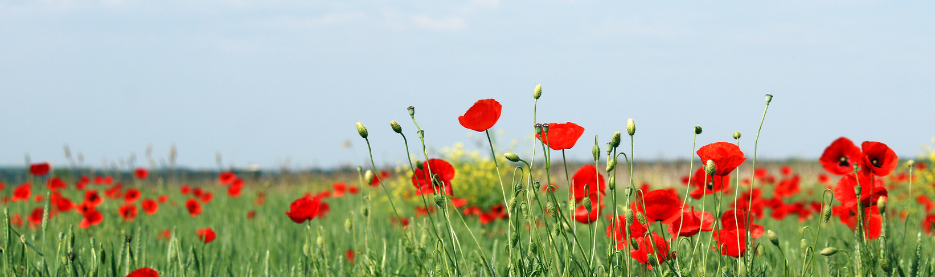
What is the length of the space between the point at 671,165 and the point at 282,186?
9.38 meters

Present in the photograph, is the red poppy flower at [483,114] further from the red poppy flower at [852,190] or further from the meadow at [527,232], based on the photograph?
the red poppy flower at [852,190]

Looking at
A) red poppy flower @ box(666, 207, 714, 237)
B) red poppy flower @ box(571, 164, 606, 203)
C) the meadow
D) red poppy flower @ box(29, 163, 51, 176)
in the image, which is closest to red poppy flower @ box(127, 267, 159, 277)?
the meadow

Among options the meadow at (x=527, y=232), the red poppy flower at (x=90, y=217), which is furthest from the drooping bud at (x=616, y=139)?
the red poppy flower at (x=90, y=217)

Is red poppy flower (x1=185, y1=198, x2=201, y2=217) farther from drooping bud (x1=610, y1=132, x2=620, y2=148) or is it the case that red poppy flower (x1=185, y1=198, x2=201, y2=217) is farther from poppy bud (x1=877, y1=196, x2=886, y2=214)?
poppy bud (x1=877, y1=196, x2=886, y2=214)

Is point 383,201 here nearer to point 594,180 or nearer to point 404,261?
point 404,261

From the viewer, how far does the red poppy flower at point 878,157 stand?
1613 mm

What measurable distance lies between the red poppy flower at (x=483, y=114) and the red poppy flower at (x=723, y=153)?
18.3 inches

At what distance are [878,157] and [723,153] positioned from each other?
1.96 feet

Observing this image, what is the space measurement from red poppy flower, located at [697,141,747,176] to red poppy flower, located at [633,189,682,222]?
0.13 m

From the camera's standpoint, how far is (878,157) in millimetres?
1658

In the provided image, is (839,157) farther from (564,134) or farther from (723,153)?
(564,134)

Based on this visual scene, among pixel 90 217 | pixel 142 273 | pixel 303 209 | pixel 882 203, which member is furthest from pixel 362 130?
pixel 90 217

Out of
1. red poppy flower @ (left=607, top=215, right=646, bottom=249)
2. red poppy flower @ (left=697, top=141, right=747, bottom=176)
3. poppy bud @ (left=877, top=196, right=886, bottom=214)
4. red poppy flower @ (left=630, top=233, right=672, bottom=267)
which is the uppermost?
red poppy flower @ (left=697, top=141, right=747, bottom=176)

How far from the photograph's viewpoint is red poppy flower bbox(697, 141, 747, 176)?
4.49ft
